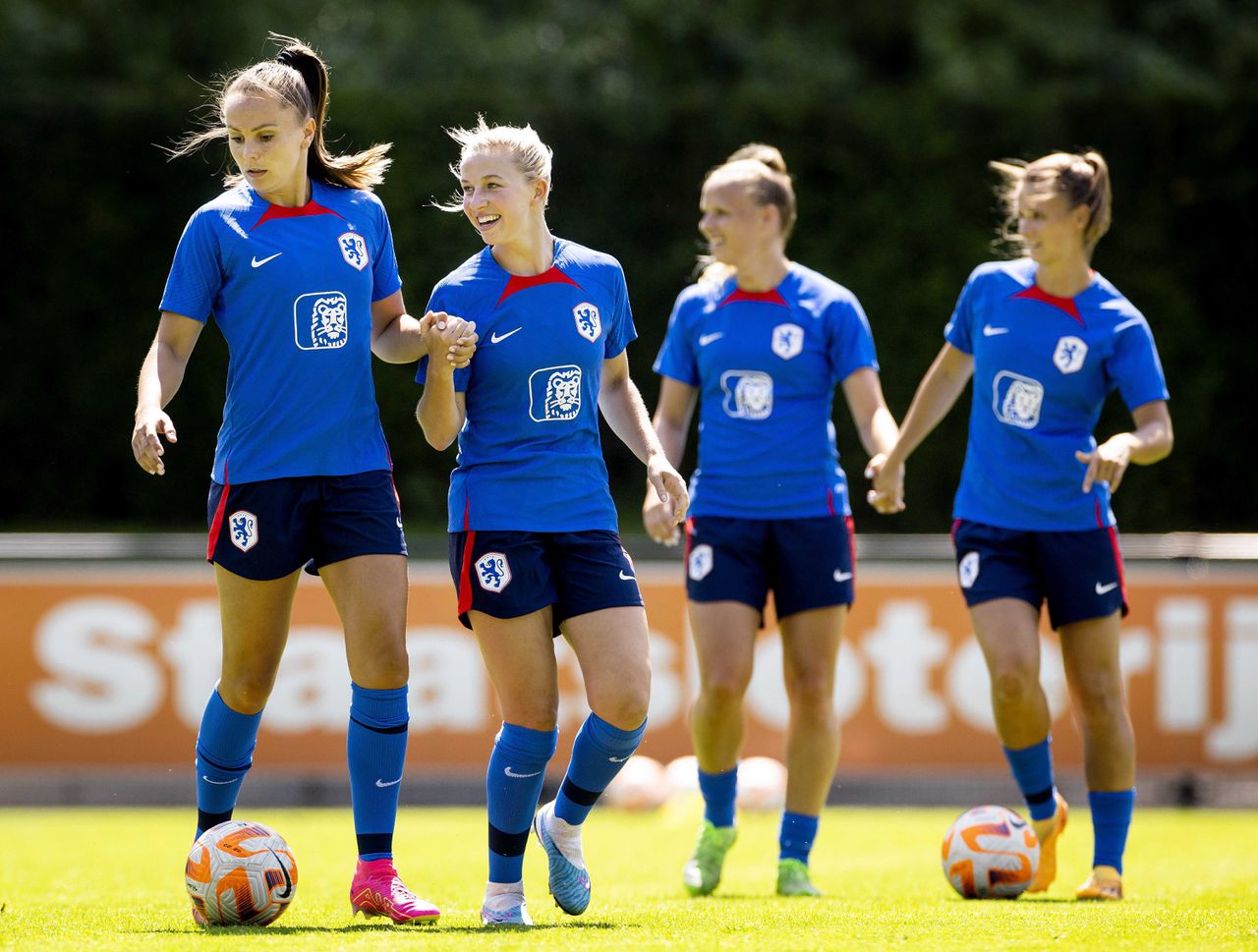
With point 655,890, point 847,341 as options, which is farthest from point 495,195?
point 655,890

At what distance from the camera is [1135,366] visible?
627cm

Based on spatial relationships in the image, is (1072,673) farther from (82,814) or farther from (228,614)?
(82,814)

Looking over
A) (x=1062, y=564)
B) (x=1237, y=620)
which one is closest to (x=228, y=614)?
(x=1062, y=564)

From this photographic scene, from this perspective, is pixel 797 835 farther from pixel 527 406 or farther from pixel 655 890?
pixel 527 406

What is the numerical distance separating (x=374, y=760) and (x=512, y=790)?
41 cm

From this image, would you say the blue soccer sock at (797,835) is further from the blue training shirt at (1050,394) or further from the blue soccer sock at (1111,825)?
the blue training shirt at (1050,394)

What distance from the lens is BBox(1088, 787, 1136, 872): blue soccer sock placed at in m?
6.35

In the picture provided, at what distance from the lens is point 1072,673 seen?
644 cm

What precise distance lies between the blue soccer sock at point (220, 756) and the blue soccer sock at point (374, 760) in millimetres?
335

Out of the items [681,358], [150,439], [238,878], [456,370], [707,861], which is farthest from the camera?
[681,358]

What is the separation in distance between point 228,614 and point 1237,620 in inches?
271

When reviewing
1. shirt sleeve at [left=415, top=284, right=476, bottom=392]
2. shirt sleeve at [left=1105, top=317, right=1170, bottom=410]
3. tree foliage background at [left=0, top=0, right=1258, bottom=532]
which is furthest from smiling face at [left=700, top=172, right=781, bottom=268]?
tree foliage background at [left=0, top=0, right=1258, bottom=532]

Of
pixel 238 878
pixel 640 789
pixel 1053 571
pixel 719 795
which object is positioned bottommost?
pixel 640 789

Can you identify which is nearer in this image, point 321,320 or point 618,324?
point 321,320
